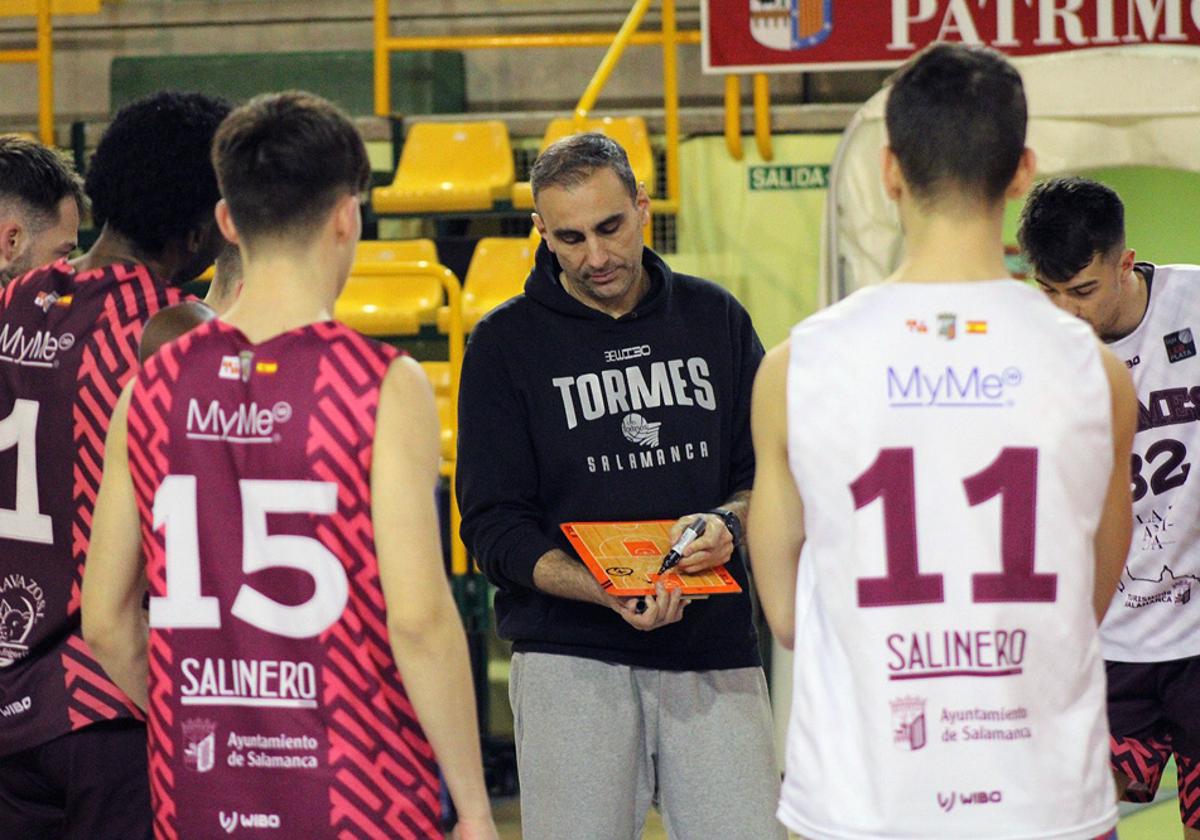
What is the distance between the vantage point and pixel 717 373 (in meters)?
3.39

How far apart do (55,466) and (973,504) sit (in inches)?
59.2

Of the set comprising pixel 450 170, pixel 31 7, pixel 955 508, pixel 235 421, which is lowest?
pixel 955 508

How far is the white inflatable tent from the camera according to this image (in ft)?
17.3

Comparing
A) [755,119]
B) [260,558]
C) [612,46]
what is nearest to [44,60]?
[612,46]

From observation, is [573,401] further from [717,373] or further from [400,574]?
[400,574]

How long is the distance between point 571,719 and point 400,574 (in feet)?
3.64

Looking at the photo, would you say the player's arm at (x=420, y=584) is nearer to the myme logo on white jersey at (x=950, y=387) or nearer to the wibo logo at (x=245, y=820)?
the wibo logo at (x=245, y=820)

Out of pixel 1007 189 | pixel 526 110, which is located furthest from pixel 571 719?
pixel 526 110

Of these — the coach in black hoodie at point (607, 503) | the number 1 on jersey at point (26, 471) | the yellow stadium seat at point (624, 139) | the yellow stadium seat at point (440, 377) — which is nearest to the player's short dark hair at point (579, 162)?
the coach in black hoodie at point (607, 503)

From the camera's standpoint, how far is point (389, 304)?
7.38 metres

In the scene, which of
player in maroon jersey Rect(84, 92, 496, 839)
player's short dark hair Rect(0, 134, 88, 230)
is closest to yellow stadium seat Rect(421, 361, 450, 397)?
player's short dark hair Rect(0, 134, 88, 230)

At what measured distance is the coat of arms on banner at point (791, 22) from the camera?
632 cm

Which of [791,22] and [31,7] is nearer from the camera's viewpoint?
[791,22]

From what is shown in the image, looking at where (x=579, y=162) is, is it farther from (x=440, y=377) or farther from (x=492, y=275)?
(x=492, y=275)
